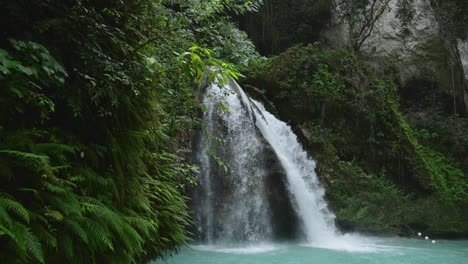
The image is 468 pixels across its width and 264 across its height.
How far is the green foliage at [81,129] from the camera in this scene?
9.59 feet

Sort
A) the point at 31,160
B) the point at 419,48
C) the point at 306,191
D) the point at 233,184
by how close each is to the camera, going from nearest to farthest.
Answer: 1. the point at 31,160
2. the point at 233,184
3. the point at 306,191
4. the point at 419,48

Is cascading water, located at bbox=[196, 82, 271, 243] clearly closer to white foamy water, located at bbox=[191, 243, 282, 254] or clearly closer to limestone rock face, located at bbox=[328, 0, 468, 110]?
white foamy water, located at bbox=[191, 243, 282, 254]

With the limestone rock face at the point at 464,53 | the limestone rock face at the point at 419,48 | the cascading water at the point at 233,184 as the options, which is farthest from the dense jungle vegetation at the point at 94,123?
the limestone rock face at the point at 419,48

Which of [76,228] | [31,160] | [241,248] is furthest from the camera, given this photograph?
[241,248]

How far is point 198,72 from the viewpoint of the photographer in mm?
4441

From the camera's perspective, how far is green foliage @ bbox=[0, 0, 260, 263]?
2.92m

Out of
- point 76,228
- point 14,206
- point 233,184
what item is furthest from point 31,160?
point 233,184

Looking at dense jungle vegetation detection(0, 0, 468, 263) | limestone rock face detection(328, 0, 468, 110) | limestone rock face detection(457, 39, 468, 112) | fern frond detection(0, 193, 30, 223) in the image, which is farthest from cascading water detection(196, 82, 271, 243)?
limestone rock face detection(457, 39, 468, 112)

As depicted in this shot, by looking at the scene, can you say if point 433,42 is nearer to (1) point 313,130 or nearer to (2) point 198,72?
(1) point 313,130

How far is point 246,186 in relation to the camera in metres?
10.9

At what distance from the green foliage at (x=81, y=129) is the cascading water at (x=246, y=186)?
221 inches

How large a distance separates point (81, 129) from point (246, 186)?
7503 millimetres

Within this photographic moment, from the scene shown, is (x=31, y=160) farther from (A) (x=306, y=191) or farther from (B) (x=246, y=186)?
(A) (x=306, y=191)

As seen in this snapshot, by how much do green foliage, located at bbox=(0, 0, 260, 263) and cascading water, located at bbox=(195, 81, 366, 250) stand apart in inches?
221
